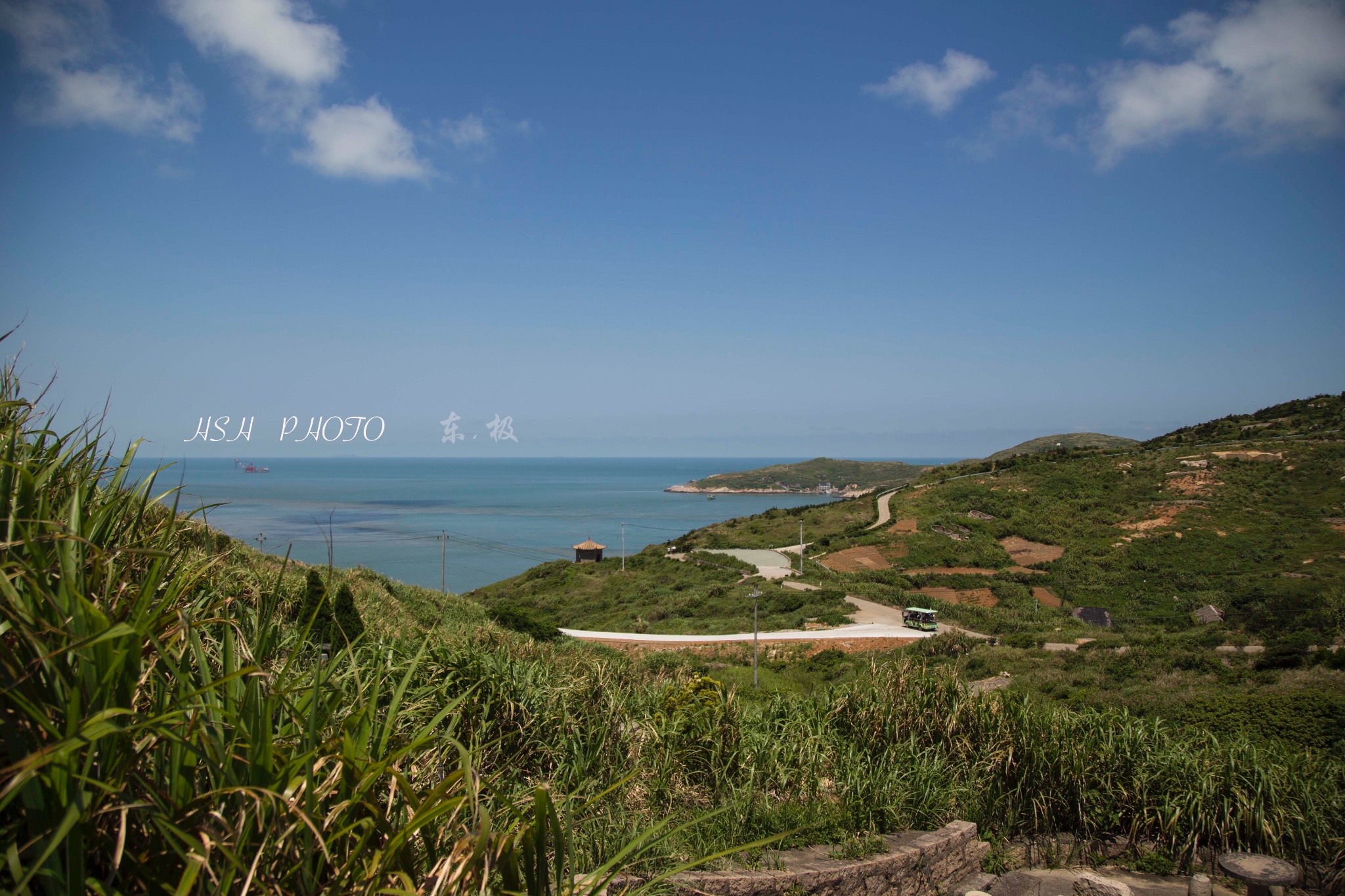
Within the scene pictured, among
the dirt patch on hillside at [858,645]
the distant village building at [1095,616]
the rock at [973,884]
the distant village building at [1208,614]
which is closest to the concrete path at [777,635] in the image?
the dirt patch on hillside at [858,645]

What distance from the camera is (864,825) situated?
18.9 ft

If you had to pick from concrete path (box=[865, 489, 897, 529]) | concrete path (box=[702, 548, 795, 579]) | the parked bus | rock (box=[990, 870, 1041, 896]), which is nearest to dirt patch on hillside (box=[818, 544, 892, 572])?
concrete path (box=[702, 548, 795, 579])

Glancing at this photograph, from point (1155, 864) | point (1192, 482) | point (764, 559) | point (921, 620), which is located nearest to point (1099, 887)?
point (1155, 864)

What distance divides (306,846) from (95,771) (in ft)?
1.89

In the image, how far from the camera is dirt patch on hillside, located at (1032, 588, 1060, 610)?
35031mm

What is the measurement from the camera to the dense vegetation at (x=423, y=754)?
1.73 m

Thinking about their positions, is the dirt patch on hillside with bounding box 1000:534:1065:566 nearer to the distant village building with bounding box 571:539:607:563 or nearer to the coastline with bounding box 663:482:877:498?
the distant village building with bounding box 571:539:607:563

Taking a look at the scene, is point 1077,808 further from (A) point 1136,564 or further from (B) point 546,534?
(B) point 546,534

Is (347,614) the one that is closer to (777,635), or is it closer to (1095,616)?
(777,635)

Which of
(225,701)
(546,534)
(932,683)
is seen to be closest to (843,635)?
(932,683)

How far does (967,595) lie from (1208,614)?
33.2 feet

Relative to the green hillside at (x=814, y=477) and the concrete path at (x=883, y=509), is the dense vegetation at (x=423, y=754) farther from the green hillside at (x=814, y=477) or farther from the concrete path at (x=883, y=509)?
the green hillside at (x=814, y=477)

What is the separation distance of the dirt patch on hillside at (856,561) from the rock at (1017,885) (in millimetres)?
37543

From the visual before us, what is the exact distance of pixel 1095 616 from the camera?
1235 inches
